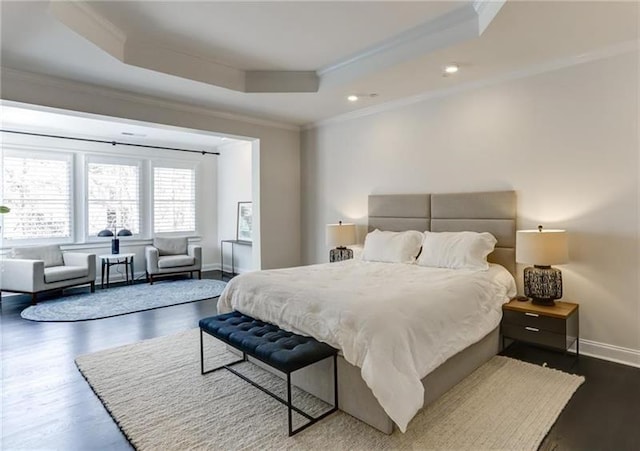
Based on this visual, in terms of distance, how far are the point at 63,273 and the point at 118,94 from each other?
2.99m

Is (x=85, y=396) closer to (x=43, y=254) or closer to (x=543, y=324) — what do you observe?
(x=543, y=324)

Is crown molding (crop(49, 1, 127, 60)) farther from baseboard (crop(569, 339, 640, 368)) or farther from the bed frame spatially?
baseboard (crop(569, 339, 640, 368))

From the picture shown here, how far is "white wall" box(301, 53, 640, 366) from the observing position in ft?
10.3

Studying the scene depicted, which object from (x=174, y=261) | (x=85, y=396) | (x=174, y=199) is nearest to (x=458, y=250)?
(x=85, y=396)

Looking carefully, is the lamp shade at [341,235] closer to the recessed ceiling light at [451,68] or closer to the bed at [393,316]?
the bed at [393,316]

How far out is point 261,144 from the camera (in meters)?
5.73

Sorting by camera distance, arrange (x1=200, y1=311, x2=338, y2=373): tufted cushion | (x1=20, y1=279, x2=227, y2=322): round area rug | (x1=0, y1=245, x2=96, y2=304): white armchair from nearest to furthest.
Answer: (x1=200, y1=311, x2=338, y2=373): tufted cushion < (x1=20, y1=279, x2=227, y2=322): round area rug < (x1=0, y1=245, x2=96, y2=304): white armchair

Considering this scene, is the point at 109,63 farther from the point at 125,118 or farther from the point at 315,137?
the point at 315,137

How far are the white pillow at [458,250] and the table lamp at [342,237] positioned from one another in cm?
129

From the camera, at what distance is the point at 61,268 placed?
563 centimetres

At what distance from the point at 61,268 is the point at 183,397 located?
4.26 m

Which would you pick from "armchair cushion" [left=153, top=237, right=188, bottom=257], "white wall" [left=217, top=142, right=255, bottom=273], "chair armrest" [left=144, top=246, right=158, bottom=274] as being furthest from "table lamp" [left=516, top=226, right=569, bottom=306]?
"armchair cushion" [left=153, top=237, right=188, bottom=257]

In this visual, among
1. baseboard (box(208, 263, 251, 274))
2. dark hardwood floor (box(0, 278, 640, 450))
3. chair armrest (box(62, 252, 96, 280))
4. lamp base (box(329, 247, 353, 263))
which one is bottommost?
dark hardwood floor (box(0, 278, 640, 450))

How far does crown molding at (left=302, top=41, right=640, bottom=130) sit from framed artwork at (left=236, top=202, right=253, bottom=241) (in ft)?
9.13
